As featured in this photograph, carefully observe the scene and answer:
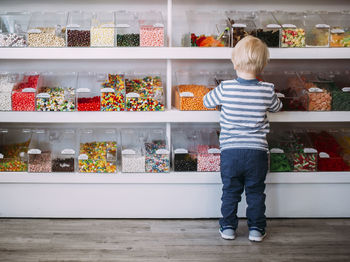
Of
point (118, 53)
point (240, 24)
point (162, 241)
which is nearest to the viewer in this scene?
point (162, 241)

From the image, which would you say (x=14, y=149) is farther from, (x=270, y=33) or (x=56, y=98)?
(x=270, y=33)

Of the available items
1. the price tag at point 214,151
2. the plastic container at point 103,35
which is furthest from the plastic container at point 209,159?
the plastic container at point 103,35

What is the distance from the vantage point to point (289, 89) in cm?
326

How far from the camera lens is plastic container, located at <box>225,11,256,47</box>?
10.3ft

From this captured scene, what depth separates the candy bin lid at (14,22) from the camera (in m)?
3.23

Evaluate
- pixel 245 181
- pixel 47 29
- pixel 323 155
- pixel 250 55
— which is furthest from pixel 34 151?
pixel 323 155

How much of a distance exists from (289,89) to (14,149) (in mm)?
2080

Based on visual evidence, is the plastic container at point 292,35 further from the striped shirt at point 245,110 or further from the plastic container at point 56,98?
the plastic container at point 56,98

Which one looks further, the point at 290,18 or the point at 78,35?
the point at 290,18

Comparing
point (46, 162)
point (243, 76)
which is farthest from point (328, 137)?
point (46, 162)

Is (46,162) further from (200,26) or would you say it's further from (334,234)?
(334,234)

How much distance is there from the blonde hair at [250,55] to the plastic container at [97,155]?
112cm

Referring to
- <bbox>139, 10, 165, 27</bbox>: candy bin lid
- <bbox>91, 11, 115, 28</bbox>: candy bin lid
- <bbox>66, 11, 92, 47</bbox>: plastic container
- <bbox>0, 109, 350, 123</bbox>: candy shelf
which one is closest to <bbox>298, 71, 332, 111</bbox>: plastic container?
<bbox>0, 109, 350, 123</bbox>: candy shelf

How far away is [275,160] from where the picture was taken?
127 inches
